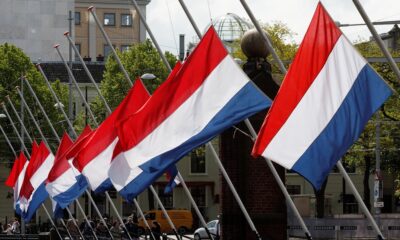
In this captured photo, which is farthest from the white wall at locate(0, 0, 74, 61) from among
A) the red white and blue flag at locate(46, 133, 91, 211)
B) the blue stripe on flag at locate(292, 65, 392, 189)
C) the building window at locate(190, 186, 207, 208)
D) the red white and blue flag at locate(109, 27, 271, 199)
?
the blue stripe on flag at locate(292, 65, 392, 189)

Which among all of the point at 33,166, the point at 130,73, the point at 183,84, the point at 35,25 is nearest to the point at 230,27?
the point at 130,73

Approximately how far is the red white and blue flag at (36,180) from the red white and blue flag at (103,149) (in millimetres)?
10871

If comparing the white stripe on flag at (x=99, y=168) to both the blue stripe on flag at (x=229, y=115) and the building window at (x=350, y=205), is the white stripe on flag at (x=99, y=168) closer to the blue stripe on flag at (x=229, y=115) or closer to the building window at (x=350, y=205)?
the blue stripe on flag at (x=229, y=115)

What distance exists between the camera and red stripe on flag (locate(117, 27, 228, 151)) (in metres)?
22.6

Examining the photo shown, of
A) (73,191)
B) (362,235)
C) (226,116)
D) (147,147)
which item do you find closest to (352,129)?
(226,116)

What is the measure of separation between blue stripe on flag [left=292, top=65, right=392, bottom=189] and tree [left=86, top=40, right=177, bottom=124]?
69381 millimetres

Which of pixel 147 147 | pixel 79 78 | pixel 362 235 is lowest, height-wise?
pixel 362 235

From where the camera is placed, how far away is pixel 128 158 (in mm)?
23406

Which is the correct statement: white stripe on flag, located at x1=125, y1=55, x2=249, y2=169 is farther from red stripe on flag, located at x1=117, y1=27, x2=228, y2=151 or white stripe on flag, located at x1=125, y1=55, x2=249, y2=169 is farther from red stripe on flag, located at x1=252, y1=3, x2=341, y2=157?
red stripe on flag, located at x1=252, y1=3, x2=341, y2=157

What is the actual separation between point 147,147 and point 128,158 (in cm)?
69

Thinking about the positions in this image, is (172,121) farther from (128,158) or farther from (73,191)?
(73,191)

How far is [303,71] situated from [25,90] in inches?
2705

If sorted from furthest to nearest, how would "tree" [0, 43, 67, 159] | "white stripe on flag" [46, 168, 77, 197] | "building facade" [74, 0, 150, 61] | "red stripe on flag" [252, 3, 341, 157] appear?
"building facade" [74, 0, 150, 61] < "tree" [0, 43, 67, 159] < "white stripe on flag" [46, 168, 77, 197] < "red stripe on flag" [252, 3, 341, 157]

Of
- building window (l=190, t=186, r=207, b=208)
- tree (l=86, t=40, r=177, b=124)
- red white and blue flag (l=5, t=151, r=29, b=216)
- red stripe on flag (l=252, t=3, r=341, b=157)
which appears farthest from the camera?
building window (l=190, t=186, r=207, b=208)
